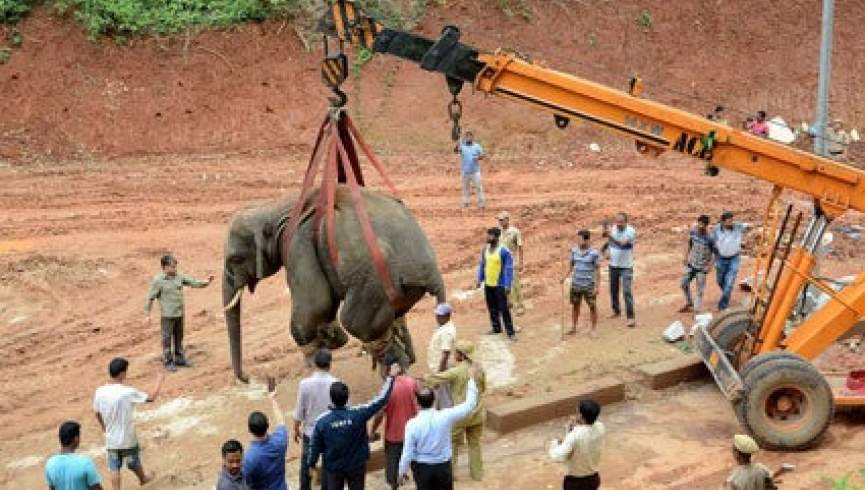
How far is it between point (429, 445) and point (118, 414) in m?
3.08

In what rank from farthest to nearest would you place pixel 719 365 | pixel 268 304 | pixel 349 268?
pixel 268 304 → pixel 719 365 → pixel 349 268

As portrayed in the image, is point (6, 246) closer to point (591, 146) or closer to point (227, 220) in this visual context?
point (227, 220)

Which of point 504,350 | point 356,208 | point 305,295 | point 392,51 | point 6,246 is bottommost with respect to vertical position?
point 6,246

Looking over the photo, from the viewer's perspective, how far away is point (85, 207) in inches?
790

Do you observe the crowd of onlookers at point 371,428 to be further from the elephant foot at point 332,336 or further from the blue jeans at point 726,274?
the blue jeans at point 726,274

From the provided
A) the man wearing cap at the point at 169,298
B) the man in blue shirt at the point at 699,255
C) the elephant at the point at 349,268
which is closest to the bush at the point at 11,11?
the man wearing cap at the point at 169,298

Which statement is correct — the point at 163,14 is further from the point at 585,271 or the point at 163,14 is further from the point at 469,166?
the point at 585,271

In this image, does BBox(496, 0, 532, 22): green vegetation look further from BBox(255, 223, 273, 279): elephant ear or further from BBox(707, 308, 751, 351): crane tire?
BBox(255, 223, 273, 279): elephant ear

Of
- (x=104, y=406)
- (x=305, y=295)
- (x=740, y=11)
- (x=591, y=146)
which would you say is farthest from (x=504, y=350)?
(x=740, y=11)

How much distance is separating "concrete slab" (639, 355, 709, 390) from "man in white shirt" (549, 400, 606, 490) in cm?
430

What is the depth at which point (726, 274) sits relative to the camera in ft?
46.6

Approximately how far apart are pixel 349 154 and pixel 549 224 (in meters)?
8.21

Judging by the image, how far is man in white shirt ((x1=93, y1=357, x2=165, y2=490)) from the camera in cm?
942

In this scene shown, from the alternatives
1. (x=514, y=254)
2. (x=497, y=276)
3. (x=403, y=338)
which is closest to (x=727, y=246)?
(x=514, y=254)
